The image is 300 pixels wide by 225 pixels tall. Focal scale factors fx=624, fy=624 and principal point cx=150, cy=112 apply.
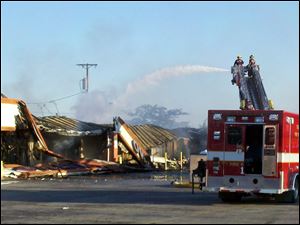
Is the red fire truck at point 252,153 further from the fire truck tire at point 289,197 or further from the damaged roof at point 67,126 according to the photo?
the damaged roof at point 67,126

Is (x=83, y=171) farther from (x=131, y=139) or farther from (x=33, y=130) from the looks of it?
(x=131, y=139)

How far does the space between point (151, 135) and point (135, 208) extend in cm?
3423

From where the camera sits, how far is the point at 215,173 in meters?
17.4

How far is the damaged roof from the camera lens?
39.8 metres

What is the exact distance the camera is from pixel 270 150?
17.0 meters

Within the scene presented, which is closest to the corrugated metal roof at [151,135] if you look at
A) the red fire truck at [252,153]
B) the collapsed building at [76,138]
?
the collapsed building at [76,138]

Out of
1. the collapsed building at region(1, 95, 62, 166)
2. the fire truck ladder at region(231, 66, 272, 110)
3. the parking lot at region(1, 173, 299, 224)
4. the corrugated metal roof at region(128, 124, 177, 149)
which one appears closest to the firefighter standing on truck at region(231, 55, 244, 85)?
the fire truck ladder at region(231, 66, 272, 110)

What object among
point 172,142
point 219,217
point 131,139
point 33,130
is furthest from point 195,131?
point 219,217

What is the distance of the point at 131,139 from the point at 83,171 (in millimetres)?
9112

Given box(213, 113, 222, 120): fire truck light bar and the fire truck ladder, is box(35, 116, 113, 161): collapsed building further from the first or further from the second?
box(213, 113, 222, 120): fire truck light bar

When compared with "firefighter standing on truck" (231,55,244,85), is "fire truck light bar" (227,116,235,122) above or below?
below

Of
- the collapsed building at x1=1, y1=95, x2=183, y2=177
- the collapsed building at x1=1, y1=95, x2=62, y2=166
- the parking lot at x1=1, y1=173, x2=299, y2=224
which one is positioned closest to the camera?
the parking lot at x1=1, y1=173, x2=299, y2=224

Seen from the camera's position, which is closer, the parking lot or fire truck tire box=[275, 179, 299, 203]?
the parking lot

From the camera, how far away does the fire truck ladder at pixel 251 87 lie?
70.6 ft
